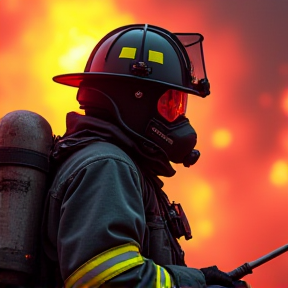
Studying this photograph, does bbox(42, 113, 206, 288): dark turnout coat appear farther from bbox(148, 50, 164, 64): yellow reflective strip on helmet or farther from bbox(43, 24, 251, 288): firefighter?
bbox(148, 50, 164, 64): yellow reflective strip on helmet

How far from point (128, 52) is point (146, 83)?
221 millimetres

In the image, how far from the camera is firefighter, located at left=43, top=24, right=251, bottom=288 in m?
2.35

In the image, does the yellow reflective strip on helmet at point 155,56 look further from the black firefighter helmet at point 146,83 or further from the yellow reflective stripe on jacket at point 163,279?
the yellow reflective stripe on jacket at point 163,279

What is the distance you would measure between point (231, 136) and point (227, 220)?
2.68ft

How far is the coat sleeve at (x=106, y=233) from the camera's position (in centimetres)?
232

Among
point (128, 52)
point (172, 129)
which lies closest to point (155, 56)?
point (128, 52)

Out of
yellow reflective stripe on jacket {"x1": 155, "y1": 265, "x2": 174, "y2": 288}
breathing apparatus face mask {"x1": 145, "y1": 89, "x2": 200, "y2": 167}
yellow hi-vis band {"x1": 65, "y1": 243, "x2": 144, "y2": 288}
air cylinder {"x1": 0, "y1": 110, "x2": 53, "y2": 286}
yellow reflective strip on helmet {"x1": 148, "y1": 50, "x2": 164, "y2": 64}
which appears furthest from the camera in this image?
yellow reflective strip on helmet {"x1": 148, "y1": 50, "x2": 164, "y2": 64}

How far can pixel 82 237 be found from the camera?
7.69 ft

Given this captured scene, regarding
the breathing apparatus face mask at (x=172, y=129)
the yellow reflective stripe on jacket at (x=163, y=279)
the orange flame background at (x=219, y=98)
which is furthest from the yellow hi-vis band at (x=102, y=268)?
the orange flame background at (x=219, y=98)

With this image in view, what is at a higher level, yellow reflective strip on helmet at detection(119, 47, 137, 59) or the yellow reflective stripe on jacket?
yellow reflective strip on helmet at detection(119, 47, 137, 59)

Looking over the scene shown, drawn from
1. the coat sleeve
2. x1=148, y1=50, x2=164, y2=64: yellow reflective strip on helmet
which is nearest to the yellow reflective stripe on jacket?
the coat sleeve

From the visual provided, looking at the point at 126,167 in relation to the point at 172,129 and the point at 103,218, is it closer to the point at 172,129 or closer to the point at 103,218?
the point at 103,218

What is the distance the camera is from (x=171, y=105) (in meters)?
3.11

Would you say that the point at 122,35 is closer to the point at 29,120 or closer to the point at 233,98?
the point at 29,120
